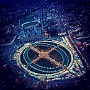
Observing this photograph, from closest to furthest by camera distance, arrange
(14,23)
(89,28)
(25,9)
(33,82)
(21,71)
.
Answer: (33,82) → (21,71) → (89,28) → (14,23) → (25,9)

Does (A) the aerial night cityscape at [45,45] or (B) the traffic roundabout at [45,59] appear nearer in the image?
(A) the aerial night cityscape at [45,45]

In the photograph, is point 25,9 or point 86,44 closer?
point 86,44

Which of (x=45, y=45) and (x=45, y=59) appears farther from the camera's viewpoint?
(x=45, y=45)

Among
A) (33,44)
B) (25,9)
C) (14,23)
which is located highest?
(25,9)

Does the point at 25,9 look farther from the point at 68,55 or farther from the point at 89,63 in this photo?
the point at 89,63

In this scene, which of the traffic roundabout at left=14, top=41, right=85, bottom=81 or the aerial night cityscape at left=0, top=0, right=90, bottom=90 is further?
the traffic roundabout at left=14, top=41, right=85, bottom=81

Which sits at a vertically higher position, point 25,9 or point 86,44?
point 25,9

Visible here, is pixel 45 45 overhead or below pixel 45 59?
overhead

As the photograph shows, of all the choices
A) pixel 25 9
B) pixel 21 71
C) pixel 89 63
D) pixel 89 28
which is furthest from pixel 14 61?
pixel 25 9
